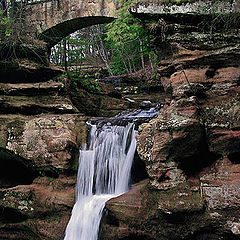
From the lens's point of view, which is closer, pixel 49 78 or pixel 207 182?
pixel 207 182

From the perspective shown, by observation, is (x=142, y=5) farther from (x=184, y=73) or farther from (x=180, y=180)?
(x=180, y=180)

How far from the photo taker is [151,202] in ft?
16.8

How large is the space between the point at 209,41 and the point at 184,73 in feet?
3.23

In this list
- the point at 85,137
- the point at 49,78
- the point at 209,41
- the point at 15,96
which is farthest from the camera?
the point at 49,78

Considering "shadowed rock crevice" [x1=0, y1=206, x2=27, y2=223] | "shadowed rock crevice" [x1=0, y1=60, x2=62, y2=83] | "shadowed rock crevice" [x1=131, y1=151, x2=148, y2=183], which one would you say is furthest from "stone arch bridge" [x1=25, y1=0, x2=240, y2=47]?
"shadowed rock crevice" [x1=0, y1=206, x2=27, y2=223]

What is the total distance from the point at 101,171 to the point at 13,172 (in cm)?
263

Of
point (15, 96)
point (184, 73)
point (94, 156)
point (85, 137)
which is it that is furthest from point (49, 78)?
point (184, 73)

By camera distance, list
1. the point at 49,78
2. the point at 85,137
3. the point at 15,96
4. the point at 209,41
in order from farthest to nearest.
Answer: the point at 49,78 → the point at 15,96 → the point at 85,137 → the point at 209,41

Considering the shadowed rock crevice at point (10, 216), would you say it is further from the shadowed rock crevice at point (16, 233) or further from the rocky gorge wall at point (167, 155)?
the shadowed rock crevice at point (16, 233)

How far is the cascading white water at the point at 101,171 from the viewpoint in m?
5.75

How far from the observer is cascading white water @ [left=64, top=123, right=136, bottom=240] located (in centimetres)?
575

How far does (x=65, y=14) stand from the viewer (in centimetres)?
1063

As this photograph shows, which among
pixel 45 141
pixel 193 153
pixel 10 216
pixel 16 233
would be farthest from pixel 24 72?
pixel 193 153

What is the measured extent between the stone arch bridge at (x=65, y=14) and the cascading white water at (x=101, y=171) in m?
Result: 5.05
